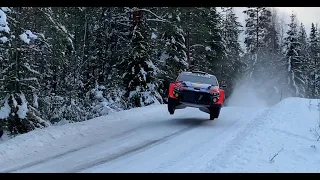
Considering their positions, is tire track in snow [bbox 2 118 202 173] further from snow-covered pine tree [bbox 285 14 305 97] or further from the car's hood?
snow-covered pine tree [bbox 285 14 305 97]

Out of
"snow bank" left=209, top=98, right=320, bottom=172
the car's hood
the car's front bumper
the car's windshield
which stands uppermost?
the car's windshield

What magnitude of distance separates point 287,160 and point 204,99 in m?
6.16

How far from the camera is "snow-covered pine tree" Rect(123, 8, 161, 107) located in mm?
21688

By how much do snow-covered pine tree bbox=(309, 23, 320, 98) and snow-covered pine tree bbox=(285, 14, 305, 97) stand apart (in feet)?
39.1

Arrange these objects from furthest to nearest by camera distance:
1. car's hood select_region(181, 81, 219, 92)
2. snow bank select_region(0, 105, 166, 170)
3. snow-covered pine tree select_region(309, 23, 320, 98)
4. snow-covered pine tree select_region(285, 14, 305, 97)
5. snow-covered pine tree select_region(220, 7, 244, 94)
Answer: snow-covered pine tree select_region(309, 23, 320, 98), snow-covered pine tree select_region(285, 14, 305, 97), snow-covered pine tree select_region(220, 7, 244, 94), car's hood select_region(181, 81, 219, 92), snow bank select_region(0, 105, 166, 170)

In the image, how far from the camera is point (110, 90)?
78.8 ft

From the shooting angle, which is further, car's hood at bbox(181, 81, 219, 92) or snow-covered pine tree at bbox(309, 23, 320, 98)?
snow-covered pine tree at bbox(309, 23, 320, 98)

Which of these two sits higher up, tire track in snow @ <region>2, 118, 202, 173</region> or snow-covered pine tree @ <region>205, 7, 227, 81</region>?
snow-covered pine tree @ <region>205, 7, 227, 81</region>

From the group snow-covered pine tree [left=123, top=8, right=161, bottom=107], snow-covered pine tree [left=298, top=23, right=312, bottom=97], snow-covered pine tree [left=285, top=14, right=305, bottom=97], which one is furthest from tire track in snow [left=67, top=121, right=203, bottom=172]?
snow-covered pine tree [left=298, top=23, right=312, bottom=97]

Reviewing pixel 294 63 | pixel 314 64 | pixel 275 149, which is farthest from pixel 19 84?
pixel 314 64

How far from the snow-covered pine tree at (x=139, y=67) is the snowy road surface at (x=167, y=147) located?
6.80 metres

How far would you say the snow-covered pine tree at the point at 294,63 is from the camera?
52.6 metres

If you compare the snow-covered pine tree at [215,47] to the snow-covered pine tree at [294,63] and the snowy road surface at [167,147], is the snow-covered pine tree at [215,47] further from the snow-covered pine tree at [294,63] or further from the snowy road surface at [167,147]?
the snowy road surface at [167,147]
